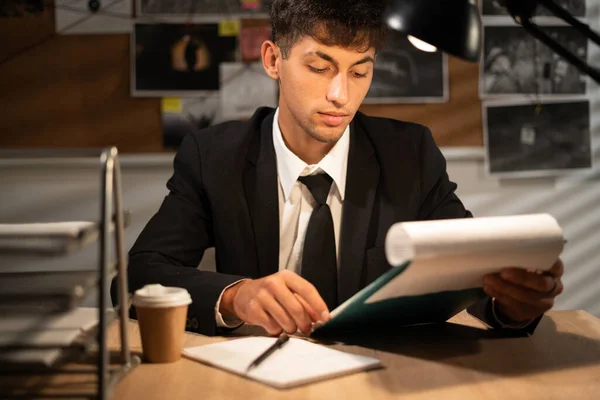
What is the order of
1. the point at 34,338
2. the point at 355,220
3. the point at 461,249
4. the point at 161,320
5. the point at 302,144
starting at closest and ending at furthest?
the point at 34,338, the point at 461,249, the point at 161,320, the point at 355,220, the point at 302,144

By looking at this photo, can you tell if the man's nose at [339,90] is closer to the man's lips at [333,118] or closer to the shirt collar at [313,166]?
the man's lips at [333,118]

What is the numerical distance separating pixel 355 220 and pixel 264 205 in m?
0.20

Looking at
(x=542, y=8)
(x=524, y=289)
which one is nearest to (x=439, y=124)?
(x=542, y=8)

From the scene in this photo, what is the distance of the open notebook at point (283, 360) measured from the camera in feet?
2.96

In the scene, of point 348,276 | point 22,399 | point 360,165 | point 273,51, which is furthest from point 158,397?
point 273,51

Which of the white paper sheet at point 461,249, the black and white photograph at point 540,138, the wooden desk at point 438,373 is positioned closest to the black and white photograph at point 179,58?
the black and white photograph at point 540,138

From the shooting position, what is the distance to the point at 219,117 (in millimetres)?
2432

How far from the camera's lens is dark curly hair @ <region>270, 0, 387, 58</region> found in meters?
1.50

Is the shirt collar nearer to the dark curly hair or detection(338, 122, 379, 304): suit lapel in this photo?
detection(338, 122, 379, 304): suit lapel

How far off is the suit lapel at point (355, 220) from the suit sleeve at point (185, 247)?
332 mm

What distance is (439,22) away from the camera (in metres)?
0.96

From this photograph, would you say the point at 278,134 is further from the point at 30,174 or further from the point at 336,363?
the point at 30,174

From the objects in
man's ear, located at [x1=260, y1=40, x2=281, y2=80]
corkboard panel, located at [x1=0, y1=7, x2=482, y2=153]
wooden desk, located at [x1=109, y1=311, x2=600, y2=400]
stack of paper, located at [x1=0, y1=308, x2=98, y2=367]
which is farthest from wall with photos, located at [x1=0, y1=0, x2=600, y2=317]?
Answer: stack of paper, located at [x1=0, y1=308, x2=98, y2=367]

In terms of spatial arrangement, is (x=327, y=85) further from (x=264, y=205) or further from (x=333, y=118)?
(x=264, y=205)
